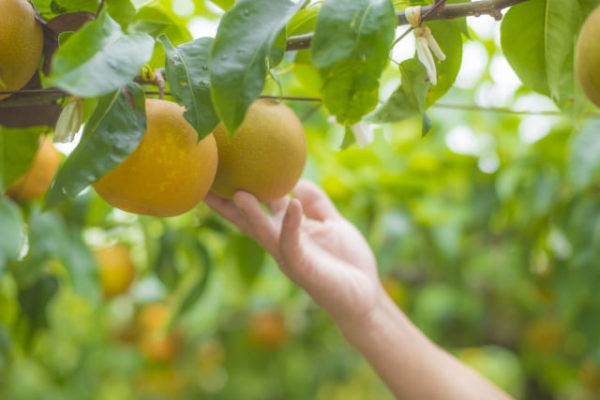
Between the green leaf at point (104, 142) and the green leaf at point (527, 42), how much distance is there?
327mm

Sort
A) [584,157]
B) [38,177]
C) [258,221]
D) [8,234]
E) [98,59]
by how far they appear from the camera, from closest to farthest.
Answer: [98,59] < [258,221] < [8,234] < [38,177] < [584,157]

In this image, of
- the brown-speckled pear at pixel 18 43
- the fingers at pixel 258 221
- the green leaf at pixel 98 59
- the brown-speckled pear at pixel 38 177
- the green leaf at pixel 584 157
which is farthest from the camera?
the green leaf at pixel 584 157

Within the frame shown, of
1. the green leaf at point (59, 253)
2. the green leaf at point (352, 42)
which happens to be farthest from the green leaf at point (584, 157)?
the green leaf at point (59, 253)

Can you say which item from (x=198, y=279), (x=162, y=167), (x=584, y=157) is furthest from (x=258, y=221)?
(x=584, y=157)

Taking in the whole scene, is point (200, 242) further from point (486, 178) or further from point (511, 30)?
point (511, 30)

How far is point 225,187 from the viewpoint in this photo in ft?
2.01

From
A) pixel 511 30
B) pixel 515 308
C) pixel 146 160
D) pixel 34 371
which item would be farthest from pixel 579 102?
pixel 34 371

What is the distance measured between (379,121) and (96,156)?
0.91 ft

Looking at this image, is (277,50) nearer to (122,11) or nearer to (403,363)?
(122,11)

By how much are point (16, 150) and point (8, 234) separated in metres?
0.15

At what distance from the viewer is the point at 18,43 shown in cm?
50

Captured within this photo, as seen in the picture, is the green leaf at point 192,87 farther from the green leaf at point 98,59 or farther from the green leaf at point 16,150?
the green leaf at point 16,150

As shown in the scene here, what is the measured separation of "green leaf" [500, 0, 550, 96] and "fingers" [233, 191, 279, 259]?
0.91 ft

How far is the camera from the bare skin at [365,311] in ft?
2.53
